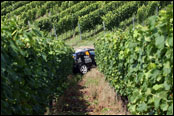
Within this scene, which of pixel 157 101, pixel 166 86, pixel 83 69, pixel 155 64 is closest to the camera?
pixel 166 86

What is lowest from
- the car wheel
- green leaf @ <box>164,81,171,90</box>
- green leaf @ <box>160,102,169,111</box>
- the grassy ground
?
the car wheel

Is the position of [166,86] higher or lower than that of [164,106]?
higher

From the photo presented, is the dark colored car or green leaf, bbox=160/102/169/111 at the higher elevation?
green leaf, bbox=160/102/169/111

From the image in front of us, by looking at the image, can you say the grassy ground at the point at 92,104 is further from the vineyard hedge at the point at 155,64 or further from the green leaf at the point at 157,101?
the green leaf at the point at 157,101

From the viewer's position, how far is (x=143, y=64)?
13.9ft

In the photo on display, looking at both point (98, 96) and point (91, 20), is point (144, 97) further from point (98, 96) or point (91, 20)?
point (91, 20)

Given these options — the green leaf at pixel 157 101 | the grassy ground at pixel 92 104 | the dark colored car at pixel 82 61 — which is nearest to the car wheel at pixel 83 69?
the dark colored car at pixel 82 61

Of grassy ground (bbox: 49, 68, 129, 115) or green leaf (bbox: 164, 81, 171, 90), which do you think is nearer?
green leaf (bbox: 164, 81, 171, 90)

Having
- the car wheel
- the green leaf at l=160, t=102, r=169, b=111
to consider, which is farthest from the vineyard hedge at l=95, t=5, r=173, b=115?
the car wheel

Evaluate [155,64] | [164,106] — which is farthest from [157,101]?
[155,64]

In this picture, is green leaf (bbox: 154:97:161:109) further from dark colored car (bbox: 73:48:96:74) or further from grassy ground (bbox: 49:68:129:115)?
dark colored car (bbox: 73:48:96:74)

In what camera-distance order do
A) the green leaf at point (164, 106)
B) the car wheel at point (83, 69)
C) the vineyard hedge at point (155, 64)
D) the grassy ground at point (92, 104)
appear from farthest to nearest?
the car wheel at point (83, 69) < the grassy ground at point (92, 104) < the green leaf at point (164, 106) < the vineyard hedge at point (155, 64)

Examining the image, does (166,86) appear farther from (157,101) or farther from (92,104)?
(92,104)

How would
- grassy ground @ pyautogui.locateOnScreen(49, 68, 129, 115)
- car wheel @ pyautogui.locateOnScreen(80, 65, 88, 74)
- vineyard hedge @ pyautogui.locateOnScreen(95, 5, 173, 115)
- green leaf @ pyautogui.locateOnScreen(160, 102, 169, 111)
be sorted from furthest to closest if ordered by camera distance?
1. car wheel @ pyautogui.locateOnScreen(80, 65, 88, 74)
2. grassy ground @ pyautogui.locateOnScreen(49, 68, 129, 115)
3. green leaf @ pyautogui.locateOnScreen(160, 102, 169, 111)
4. vineyard hedge @ pyautogui.locateOnScreen(95, 5, 173, 115)
